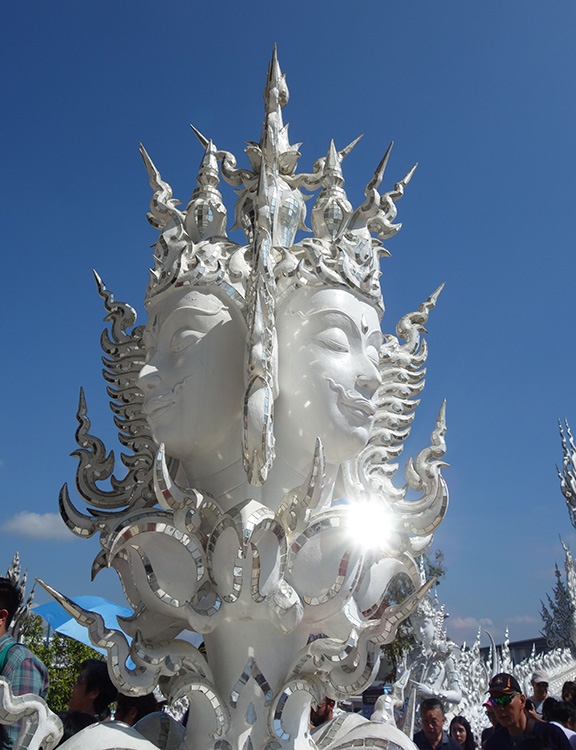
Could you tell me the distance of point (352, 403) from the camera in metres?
3.24

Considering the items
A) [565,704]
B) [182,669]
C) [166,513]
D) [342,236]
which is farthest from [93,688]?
Answer: [565,704]

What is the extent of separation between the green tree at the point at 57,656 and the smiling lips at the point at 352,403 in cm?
987

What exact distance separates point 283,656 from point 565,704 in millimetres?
2774

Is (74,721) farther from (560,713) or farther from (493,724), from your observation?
(493,724)

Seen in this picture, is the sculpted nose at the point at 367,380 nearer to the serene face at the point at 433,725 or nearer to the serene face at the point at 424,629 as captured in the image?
the serene face at the point at 433,725

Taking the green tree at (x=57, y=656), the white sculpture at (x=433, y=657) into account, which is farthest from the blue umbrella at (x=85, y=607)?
the white sculpture at (x=433, y=657)

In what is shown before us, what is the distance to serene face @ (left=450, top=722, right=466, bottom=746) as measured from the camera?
17.9 feet

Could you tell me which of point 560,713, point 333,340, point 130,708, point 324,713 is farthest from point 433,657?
point 333,340

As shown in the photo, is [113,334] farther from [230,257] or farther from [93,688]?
[93,688]

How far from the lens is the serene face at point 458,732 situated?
17.9 ft

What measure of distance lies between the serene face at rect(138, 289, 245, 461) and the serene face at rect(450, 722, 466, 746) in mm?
3966

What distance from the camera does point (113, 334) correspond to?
4.09 meters

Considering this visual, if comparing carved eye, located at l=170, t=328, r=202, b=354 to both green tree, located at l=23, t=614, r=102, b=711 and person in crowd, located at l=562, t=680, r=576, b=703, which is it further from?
green tree, located at l=23, t=614, r=102, b=711

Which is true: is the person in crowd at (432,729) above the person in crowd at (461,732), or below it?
below
